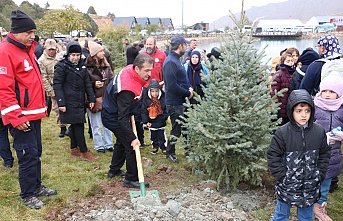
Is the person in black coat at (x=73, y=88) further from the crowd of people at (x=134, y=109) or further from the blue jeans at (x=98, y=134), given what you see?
the blue jeans at (x=98, y=134)

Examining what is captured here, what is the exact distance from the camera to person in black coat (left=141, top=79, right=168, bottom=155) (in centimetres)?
670

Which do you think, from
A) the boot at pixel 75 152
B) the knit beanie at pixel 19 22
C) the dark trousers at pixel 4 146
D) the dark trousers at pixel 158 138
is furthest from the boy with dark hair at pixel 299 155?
the dark trousers at pixel 4 146

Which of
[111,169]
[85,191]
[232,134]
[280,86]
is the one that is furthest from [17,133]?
[280,86]

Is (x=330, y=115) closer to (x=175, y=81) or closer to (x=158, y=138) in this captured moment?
(x=175, y=81)

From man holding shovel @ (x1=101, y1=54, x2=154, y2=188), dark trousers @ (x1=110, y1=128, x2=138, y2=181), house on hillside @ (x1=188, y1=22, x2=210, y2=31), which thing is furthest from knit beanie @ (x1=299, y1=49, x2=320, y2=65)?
house on hillside @ (x1=188, y1=22, x2=210, y2=31)

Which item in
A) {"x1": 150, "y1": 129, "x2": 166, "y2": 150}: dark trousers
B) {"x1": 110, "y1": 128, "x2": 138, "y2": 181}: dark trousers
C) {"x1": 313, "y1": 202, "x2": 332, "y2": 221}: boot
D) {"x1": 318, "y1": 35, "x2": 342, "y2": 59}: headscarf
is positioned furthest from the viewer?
{"x1": 150, "y1": 129, "x2": 166, "y2": 150}: dark trousers

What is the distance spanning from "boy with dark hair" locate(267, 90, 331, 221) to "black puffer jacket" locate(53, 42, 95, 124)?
11.9 feet

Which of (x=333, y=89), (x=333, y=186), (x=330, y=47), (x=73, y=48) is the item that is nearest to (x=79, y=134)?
(x=73, y=48)

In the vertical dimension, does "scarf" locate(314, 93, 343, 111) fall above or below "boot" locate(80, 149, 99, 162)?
above

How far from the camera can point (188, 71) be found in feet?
21.7

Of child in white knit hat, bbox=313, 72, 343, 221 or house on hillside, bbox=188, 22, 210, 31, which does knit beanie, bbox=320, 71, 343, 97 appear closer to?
child in white knit hat, bbox=313, 72, 343, 221

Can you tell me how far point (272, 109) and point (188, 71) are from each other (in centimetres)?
258

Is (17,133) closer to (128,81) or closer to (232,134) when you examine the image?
(128,81)

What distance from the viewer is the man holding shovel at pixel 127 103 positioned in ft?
14.4
